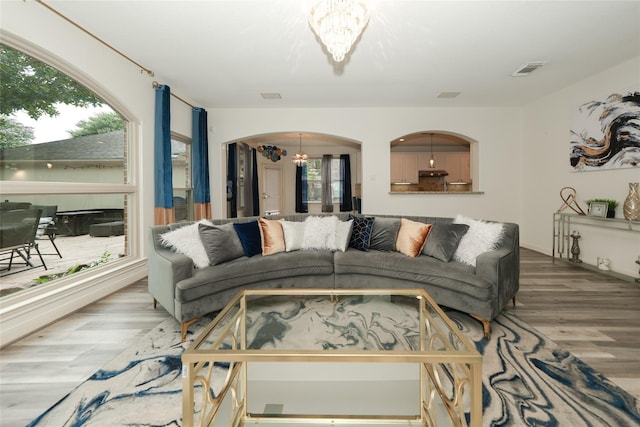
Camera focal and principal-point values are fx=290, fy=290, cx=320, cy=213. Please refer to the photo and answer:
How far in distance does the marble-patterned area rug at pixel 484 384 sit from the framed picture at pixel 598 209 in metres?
Answer: 2.68

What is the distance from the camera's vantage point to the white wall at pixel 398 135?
558 cm

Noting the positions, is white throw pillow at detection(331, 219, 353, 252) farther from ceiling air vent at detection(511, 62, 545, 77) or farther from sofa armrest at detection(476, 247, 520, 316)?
ceiling air vent at detection(511, 62, 545, 77)

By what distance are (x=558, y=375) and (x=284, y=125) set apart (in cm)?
513

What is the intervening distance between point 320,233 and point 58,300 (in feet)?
8.26

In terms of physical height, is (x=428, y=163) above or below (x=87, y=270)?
above

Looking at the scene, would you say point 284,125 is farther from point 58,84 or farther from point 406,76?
point 58,84

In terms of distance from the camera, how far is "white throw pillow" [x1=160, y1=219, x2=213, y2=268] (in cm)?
256

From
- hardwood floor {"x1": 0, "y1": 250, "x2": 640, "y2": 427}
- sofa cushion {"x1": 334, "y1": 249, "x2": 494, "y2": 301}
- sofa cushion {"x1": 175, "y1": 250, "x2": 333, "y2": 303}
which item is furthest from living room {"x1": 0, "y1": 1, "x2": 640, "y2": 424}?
sofa cushion {"x1": 334, "y1": 249, "x2": 494, "y2": 301}

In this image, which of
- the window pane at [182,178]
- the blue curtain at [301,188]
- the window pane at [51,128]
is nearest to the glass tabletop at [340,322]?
the window pane at [51,128]

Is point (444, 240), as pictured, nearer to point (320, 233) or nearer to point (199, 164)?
point (320, 233)

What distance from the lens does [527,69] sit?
390 centimetres

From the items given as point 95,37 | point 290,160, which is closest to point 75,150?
point 95,37

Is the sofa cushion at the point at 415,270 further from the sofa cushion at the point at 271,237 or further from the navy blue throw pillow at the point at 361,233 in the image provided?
the sofa cushion at the point at 271,237

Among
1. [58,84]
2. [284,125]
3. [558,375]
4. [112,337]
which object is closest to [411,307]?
[558,375]
